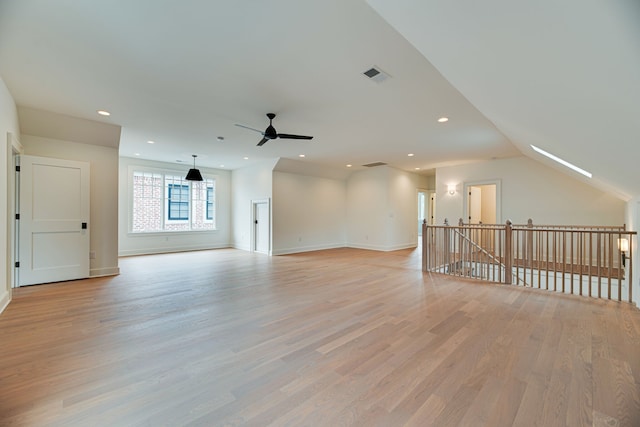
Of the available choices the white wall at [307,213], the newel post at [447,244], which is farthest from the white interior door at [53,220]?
the newel post at [447,244]

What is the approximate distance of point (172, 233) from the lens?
8.51 meters

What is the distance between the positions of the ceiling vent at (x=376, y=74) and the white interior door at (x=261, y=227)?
5.65 metres

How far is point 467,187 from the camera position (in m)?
8.03

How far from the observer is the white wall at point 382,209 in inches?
349

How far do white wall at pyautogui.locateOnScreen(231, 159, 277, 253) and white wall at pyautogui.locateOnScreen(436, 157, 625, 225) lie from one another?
19.5 ft

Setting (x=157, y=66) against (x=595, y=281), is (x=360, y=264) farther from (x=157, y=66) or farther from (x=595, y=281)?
(x=157, y=66)

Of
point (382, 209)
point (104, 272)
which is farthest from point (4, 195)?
point (382, 209)

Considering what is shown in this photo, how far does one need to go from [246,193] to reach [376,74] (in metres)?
6.86

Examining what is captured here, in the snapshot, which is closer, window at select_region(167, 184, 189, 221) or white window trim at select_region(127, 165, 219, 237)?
white window trim at select_region(127, 165, 219, 237)

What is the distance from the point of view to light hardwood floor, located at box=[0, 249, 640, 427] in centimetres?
158

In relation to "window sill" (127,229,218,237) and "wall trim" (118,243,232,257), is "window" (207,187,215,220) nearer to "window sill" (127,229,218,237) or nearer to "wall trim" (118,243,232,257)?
"window sill" (127,229,218,237)

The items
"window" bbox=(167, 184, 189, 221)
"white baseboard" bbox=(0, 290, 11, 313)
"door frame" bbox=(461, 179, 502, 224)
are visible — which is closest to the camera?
"white baseboard" bbox=(0, 290, 11, 313)

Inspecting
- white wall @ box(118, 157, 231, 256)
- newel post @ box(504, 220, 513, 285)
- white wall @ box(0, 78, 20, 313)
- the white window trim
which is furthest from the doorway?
white wall @ box(0, 78, 20, 313)

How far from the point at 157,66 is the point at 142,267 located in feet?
15.7
